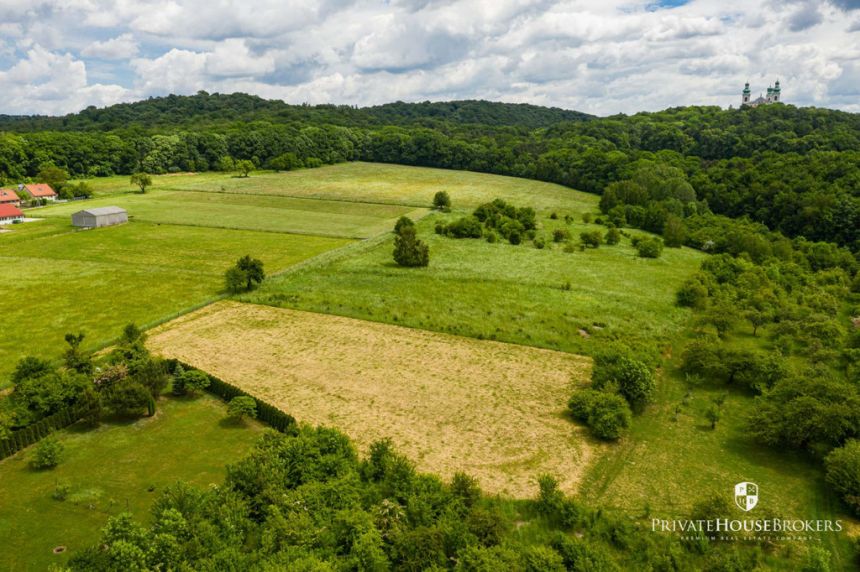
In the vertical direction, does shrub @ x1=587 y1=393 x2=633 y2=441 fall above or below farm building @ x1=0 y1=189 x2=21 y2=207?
below

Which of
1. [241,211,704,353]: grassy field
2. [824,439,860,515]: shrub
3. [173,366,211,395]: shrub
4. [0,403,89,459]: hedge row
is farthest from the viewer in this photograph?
[241,211,704,353]: grassy field

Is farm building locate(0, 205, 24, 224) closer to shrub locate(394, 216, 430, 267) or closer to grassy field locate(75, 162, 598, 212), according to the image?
grassy field locate(75, 162, 598, 212)

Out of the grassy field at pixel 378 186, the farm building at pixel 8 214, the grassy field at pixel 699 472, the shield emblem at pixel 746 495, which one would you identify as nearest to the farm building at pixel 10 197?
the farm building at pixel 8 214

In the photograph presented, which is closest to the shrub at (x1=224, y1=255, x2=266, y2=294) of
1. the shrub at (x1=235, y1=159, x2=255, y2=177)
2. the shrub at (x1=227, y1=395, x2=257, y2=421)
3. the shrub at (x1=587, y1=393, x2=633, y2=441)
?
the shrub at (x1=227, y1=395, x2=257, y2=421)

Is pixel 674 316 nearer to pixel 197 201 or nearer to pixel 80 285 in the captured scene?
pixel 80 285

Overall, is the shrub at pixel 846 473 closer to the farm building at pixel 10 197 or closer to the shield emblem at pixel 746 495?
the shield emblem at pixel 746 495


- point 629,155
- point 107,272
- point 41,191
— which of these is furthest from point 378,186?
point 107,272

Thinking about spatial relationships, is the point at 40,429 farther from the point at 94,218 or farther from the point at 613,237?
the point at 613,237

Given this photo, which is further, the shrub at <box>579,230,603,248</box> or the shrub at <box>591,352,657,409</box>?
the shrub at <box>579,230,603,248</box>
